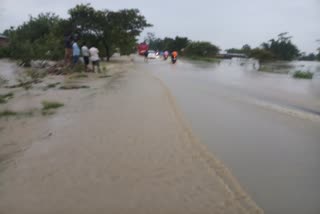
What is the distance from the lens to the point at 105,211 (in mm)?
2652

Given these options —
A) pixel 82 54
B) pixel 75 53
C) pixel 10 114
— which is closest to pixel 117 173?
pixel 10 114

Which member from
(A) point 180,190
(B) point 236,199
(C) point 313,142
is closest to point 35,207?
(A) point 180,190

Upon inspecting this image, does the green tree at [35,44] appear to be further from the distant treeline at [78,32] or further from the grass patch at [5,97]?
the grass patch at [5,97]

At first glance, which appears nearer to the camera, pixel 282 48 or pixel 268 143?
pixel 268 143

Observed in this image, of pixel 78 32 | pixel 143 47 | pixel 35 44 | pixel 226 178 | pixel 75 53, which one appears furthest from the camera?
pixel 143 47

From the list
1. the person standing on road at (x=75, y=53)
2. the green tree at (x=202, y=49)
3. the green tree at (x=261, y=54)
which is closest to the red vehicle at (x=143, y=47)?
the green tree at (x=261, y=54)

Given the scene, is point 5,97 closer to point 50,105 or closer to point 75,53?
point 50,105

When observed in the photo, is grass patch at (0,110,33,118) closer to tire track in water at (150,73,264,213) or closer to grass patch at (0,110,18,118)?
grass patch at (0,110,18,118)

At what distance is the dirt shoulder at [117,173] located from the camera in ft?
8.96

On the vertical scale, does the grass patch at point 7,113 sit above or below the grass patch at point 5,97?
above

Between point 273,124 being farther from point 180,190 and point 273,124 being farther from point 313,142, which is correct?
point 180,190

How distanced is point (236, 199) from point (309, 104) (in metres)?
6.72

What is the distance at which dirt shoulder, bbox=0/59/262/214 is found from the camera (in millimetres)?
2731

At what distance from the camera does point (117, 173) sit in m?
3.38
